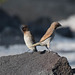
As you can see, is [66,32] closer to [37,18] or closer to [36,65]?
[37,18]

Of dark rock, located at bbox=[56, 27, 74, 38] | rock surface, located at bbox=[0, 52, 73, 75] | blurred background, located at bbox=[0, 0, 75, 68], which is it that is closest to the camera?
rock surface, located at bbox=[0, 52, 73, 75]

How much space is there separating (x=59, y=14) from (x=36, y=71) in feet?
54.4

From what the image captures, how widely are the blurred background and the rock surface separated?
1126 cm

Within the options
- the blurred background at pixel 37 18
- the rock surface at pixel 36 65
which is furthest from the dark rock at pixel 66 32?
the rock surface at pixel 36 65

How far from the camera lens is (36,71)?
7.48 metres

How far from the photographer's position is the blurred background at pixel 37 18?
67.3 ft

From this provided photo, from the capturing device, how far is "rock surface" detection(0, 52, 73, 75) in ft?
24.6

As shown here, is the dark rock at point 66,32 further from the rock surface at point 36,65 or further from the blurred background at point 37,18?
the rock surface at point 36,65

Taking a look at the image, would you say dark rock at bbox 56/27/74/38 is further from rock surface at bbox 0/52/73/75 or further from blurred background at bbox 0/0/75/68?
rock surface at bbox 0/52/73/75

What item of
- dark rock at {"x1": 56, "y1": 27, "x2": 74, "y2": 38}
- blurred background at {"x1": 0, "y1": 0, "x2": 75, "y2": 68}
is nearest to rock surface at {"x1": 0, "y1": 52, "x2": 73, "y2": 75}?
blurred background at {"x1": 0, "y1": 0, "x2": 75, "y2": 68}

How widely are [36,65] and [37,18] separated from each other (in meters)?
15.6

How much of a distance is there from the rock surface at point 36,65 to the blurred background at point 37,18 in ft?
37.0

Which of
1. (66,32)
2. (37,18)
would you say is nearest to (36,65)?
(66,32)

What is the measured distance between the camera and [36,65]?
7.59 meters
